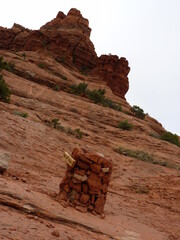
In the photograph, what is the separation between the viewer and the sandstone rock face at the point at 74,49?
54.9 m

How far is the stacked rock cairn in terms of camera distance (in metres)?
7.45

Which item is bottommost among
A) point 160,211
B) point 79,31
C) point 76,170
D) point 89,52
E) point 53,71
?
point 160,211

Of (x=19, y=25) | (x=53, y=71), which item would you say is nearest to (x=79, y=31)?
(x=19, y=25)

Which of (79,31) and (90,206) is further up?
(79,31)

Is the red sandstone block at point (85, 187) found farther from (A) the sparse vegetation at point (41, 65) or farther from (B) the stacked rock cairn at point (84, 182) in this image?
(A) the sparse vegetation at point (41, 65)

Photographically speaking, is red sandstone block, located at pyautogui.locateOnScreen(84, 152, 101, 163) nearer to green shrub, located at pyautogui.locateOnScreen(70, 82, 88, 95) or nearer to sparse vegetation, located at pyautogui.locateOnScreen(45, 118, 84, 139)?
sparse vegetation, located at pyautogui.locateOnScreen(45, 118, 84, 139)

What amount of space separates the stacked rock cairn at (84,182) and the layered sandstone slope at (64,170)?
1.20 ft

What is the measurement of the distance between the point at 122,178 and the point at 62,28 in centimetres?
5464

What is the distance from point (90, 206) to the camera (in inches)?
297

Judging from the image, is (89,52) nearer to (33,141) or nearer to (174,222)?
(33,141)

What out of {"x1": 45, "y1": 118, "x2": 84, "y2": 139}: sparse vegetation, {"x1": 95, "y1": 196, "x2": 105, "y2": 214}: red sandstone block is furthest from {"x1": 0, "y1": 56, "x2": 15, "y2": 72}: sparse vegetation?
{"x1": 95, "y1": 196, "x2": 105, "y2": 214}: red sandstone block

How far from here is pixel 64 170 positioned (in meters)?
13.1

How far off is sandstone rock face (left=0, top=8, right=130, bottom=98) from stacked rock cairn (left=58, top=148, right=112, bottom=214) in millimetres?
47037

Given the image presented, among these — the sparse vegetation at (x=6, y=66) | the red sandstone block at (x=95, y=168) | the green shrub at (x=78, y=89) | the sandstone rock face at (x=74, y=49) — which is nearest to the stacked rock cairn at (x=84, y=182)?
the red sandstone block at (x=95, y=168)
